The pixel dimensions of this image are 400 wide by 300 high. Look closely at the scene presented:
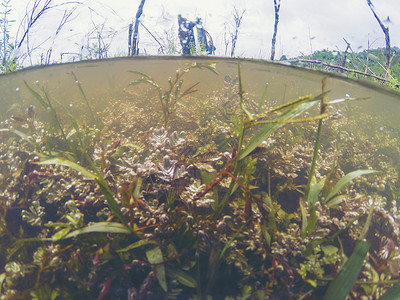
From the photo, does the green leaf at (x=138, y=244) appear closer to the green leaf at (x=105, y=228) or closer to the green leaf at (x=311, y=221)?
the green leaf at (x=105, y=228)

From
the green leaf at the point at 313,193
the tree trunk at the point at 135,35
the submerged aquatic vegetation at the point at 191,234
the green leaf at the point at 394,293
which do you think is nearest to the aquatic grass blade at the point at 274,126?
the submerged aquatic vegetation at the point at 191,234

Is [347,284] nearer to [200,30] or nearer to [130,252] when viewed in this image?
[130,252]

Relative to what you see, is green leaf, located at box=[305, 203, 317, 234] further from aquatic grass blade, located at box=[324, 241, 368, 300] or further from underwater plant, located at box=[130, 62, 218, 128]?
underwater plant, located at box=[130, 62, 218, 128]

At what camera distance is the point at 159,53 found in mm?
3518

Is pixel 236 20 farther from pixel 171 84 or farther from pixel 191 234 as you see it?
pixel 191 234

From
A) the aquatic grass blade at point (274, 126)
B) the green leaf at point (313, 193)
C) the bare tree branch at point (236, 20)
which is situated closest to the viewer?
the aquatic grass blade at point (274, 126)

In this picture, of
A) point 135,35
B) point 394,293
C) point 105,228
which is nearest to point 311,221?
point 394,293

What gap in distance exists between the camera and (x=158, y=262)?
3.59ft

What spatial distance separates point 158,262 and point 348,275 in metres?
0.82

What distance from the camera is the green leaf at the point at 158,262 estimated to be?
105cm

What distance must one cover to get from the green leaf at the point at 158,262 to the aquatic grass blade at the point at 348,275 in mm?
727

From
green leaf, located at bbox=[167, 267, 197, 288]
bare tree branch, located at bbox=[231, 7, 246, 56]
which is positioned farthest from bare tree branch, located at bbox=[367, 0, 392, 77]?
green leaf, located at bbox=[167, 267, 197, 288]

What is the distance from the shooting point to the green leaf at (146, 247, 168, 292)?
105 cm

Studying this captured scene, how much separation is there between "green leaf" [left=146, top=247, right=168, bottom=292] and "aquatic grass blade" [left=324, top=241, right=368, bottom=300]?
727 mm
